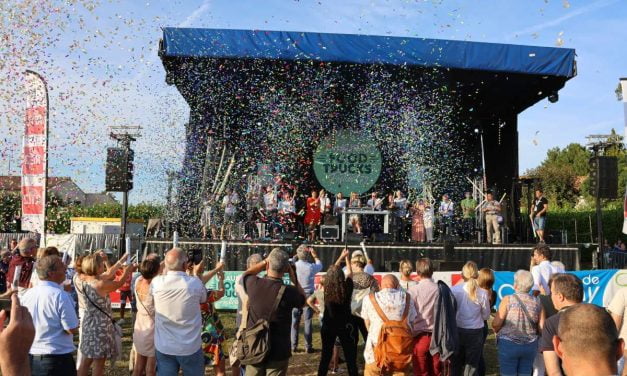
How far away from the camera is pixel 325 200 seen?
592 inches

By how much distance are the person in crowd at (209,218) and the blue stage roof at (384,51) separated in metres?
3.87

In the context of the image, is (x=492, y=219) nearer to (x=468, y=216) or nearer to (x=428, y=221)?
(x=468, y=216)

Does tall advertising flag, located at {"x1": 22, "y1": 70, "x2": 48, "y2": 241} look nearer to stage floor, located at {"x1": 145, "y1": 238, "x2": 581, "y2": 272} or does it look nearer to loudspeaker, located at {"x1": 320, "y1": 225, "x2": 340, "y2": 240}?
stage floor, located at {"x1": 145, "y1": 238, "x2": 581, "y2": 272}

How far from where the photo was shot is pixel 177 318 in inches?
160

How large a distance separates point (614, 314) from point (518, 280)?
111 cm

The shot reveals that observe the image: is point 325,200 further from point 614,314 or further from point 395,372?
point 614,314

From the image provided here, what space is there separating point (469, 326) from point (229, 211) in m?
10.1

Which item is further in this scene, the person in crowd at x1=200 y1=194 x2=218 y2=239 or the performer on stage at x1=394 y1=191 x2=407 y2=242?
the performer on stage at x1=394 y1=191 x2=407 y2=242

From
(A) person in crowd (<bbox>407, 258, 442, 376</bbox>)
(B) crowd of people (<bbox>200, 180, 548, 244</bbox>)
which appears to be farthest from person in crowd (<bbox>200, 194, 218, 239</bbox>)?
(A) person in crowd (<bbox>407, 258, 442, 376</bbox>)

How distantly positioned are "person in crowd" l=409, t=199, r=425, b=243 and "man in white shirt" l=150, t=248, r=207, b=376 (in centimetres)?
1124

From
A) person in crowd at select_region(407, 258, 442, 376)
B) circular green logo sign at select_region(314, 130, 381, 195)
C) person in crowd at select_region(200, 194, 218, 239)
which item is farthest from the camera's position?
circular green logo sign at select_region(314, 130, 381, 195)

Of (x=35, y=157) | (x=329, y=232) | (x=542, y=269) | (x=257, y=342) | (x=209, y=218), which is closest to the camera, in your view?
(x=257, y=342)

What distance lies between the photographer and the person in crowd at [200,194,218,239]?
14.4 meters

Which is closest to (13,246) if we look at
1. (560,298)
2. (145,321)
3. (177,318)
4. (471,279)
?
(145,321)
